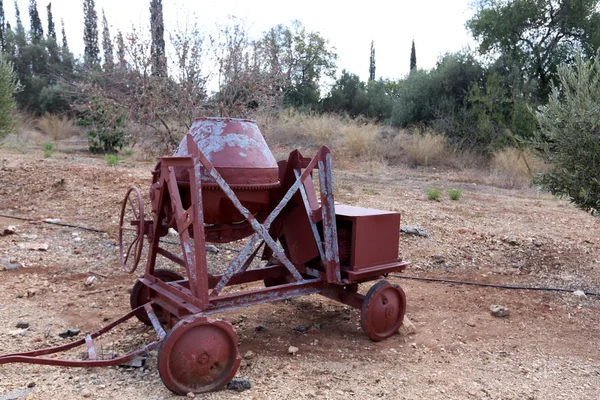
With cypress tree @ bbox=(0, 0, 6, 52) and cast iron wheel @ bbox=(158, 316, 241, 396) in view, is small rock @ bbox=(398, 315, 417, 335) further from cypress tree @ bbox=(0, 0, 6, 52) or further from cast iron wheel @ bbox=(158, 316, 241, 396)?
cypress tree @ bbox=(0, 0, 6, 52)

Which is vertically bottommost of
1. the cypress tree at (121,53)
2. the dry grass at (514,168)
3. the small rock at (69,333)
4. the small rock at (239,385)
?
the small rock at (69,333)

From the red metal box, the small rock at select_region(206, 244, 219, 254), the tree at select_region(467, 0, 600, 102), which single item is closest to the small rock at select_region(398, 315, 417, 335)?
the red metal box

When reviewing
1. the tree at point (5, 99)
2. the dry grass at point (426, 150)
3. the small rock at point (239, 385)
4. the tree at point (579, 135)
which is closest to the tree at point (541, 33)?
the dry grass at point (426, 150)

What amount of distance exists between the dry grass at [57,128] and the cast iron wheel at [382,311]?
20.0 m

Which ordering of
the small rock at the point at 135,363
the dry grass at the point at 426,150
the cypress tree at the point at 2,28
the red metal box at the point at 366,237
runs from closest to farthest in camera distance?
the small rock at the point at 135,363
the red metal box at the point at 366,237
the dry grass at the point at 426,150
the cypress tree at the point at 2,28

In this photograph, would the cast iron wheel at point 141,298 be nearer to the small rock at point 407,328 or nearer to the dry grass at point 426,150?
the small rock at point 407,328

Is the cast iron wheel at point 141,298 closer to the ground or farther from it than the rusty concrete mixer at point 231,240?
closer to the ground

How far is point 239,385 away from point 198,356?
0.32 m

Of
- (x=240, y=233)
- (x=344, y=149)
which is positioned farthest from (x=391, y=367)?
(x=344, y=149)

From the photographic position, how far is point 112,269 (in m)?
5.45

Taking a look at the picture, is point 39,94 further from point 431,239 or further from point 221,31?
point 431,239

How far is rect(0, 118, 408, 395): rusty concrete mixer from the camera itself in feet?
9.48

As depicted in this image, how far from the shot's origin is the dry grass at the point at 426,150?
1606 cm

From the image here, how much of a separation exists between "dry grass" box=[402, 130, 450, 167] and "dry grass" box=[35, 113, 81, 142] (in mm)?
14355
